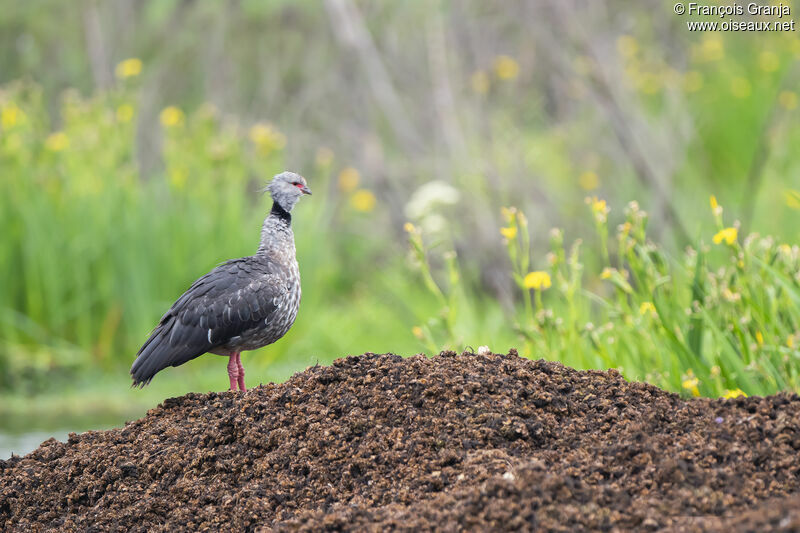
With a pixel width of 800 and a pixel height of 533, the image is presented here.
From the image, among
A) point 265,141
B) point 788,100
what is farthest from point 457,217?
point 788,100

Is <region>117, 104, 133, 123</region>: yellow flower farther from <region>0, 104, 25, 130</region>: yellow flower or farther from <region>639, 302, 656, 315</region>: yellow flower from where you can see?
<region>639, 302, 656, 315</region>: yellow flower

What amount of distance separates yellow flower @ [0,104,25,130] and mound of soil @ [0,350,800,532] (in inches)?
185

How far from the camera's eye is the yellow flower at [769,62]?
9148mm

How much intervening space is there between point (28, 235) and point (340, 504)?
17.9 feet

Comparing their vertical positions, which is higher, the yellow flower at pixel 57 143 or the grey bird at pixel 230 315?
the yellow flower at pixel 57 143

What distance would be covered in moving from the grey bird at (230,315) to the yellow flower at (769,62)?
7067 mm

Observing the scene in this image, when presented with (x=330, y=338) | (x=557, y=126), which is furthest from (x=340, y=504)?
(x=557, y=126)

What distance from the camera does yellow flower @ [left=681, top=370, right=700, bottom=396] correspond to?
11.0 ft

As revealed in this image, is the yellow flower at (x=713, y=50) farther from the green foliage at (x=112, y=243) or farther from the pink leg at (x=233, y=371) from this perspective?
the pink leg at (x=233, y=371)

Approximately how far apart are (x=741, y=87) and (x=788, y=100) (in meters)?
0.47

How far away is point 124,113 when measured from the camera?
743 centimetres

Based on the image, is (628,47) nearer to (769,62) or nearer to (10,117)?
(769,62)

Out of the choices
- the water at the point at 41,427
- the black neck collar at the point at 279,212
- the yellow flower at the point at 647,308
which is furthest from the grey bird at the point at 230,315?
the water at the point at 41,427

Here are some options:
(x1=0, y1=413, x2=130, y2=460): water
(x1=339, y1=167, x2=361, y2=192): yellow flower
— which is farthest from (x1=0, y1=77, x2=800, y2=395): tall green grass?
(x1=339, y1=167, x2=361, y2=192): yellow flower
